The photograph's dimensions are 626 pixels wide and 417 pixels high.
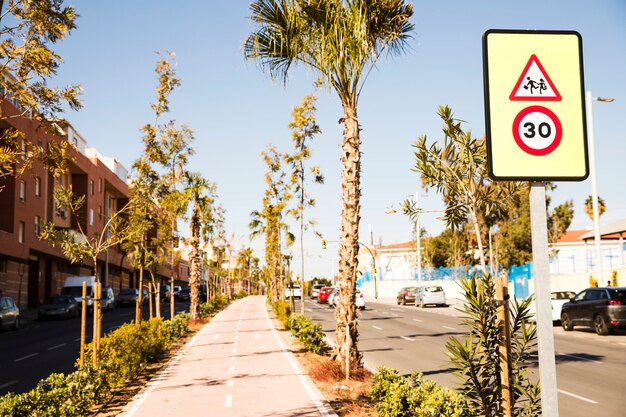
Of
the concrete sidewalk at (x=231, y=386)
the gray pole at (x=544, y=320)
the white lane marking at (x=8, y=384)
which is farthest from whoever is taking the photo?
the white lane marking at (x=8, y=384)

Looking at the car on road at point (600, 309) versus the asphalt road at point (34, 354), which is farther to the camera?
the car on road at point (600, 309)

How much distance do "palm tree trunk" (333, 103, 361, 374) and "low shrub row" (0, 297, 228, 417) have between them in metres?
4.80

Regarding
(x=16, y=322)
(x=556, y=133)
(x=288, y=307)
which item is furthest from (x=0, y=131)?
(x=556, y=133)

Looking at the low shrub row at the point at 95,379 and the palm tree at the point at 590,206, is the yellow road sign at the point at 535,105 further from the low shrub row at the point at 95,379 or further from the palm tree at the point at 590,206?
the palm tree at the point at 590,206

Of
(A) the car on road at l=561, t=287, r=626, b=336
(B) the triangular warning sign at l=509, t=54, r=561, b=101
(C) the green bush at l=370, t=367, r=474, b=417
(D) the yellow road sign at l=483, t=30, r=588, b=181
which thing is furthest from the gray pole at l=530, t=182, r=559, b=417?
(A) the car on road at l=561, t=287, r=626, b=336

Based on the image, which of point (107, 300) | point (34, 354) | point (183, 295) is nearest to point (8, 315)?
point (34, 354)

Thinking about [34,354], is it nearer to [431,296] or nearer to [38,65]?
[38,65]

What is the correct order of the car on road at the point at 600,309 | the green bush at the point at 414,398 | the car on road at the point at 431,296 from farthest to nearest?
the car on road at the point at 431,296, the car on road at the point at 600,309, the green bush at the point at 414,398

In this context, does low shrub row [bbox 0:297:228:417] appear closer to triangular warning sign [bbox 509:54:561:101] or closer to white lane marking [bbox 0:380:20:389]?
white lane marking [bbox 0:380:20:389]

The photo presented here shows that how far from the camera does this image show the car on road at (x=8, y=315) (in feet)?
105

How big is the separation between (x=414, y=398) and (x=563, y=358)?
38.7ft

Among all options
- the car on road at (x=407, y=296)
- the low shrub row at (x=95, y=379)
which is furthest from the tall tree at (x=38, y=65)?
the car on road at (x=407, y=296)

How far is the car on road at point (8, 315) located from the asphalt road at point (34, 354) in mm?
423

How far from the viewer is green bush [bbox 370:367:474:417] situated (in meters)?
7.04
